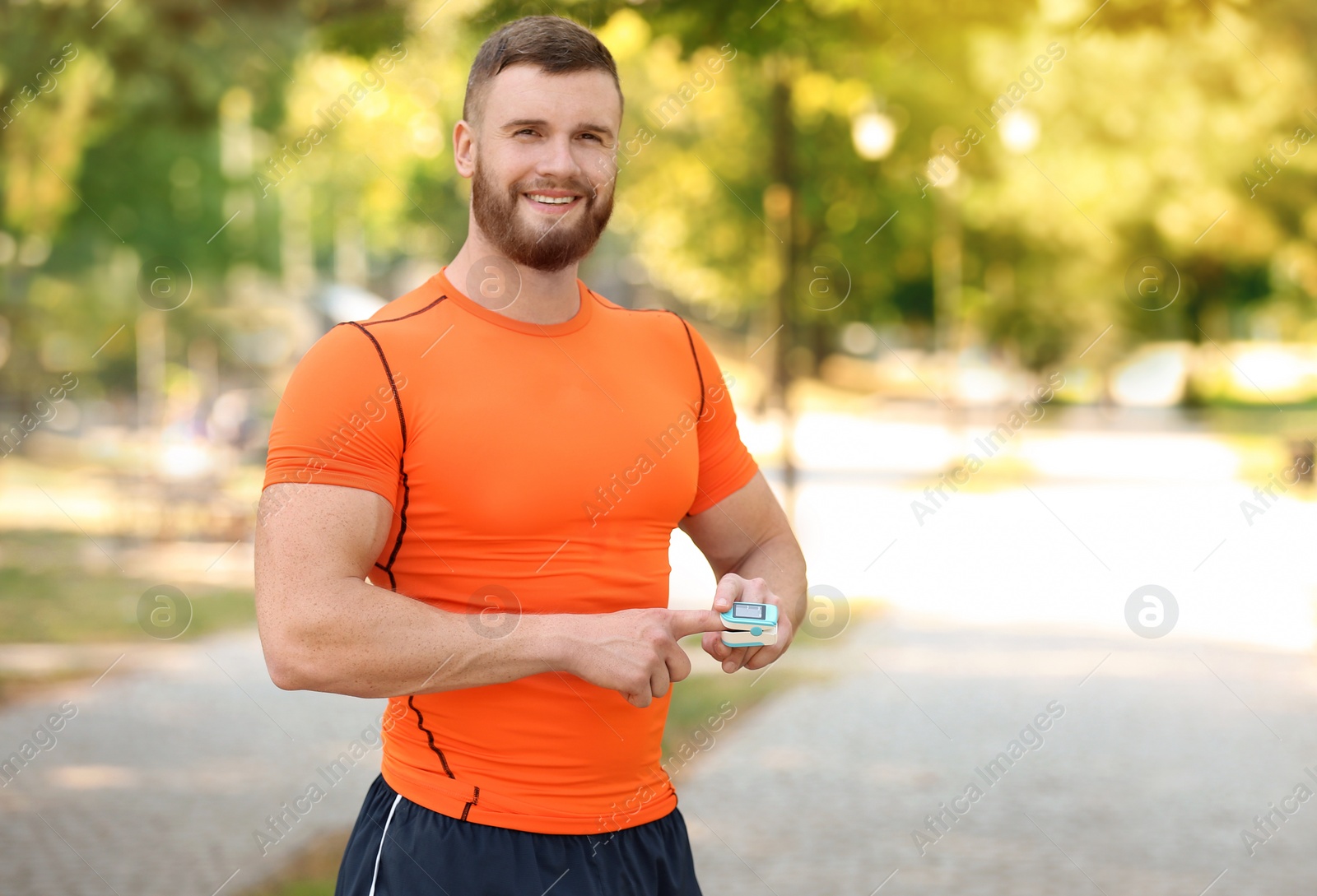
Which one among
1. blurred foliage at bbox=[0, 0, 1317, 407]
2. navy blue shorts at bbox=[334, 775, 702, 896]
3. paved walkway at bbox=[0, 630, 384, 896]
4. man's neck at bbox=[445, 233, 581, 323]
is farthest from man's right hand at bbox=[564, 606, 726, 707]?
blurred foliage at bbox=[0, 0, 1317, 407]

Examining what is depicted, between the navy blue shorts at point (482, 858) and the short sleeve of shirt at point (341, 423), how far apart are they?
23.8 inches

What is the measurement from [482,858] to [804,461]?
29534 millimetres

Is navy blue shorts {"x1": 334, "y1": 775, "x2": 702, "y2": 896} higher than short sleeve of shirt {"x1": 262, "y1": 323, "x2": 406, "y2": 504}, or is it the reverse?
short sleeve of shirt {"x1": 262, "y1": 323, "x2": 406, "y2": 504}

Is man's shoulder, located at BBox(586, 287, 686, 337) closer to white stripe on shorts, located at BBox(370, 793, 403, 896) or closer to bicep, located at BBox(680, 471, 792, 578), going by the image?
bicep, located at BBox(680, 471, 792, 578)

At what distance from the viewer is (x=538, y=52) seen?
2.41 m

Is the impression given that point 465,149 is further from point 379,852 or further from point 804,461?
point 804,461

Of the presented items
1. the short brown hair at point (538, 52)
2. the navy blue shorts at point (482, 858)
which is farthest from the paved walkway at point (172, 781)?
the short brown hair at point (538, 52)

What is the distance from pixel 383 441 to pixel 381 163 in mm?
27297

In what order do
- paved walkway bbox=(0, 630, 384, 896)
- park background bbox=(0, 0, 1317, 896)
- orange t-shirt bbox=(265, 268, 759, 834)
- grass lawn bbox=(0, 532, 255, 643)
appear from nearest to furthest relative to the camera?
1. orange t-shirt bbox=(265, 268, 759, 834)
2. paved walkway bbox=(0, 630, 384, 896)
3. park background bbox=(0, 0, 1317, 896)
4. grass lawn bbox=(0, 532, 255, 643)

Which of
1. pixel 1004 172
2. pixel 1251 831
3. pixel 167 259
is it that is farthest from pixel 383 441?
pixel 1004 172

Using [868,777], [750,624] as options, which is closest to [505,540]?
[750,624]

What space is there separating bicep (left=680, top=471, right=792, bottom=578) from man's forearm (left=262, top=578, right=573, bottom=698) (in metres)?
0.67

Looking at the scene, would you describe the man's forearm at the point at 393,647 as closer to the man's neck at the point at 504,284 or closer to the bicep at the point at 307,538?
the bicep at the point at 307,538

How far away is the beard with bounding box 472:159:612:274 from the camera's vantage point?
2.46 metres
